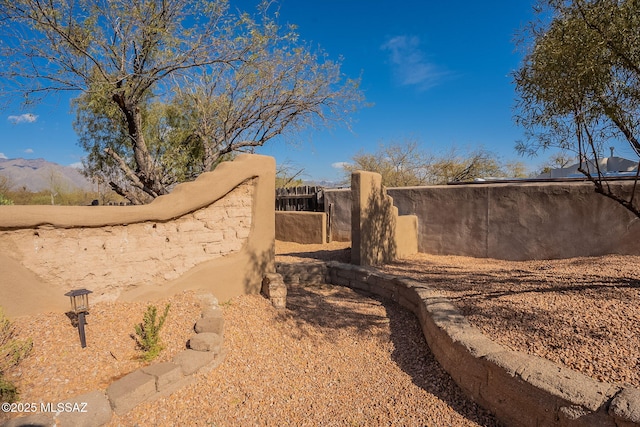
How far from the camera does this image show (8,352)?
2.58m

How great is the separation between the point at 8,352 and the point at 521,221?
8608mm

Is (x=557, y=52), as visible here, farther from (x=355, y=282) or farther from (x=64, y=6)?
(x=64, y=6)

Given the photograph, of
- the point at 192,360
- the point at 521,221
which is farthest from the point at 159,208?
the point at 521,221

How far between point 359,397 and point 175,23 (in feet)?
24.7

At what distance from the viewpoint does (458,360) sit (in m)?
3.07

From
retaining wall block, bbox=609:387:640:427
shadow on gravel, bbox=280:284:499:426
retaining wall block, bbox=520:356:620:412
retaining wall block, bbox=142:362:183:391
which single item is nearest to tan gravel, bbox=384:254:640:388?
retaining wall block, bbox=520:356:620:412

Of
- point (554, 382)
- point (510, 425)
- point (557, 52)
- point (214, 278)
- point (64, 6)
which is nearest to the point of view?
point (554, 382)

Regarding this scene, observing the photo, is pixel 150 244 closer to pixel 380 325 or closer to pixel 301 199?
pixel 380 325

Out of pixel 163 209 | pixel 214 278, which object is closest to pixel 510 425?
pixel 214 278

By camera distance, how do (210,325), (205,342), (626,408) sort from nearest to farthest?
1. (626,408)
2. (205,342)
3. (210,325)

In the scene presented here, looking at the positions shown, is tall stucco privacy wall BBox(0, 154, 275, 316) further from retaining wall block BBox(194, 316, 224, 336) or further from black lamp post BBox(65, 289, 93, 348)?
retaining wall block BBox(194, 316, 224, 336)

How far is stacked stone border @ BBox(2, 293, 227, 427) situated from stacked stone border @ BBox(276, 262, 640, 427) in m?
2.31

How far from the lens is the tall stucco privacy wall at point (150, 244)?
10.2 ft

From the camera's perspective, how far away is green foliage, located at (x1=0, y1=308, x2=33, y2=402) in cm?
230
